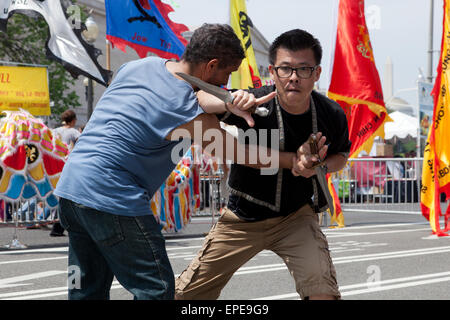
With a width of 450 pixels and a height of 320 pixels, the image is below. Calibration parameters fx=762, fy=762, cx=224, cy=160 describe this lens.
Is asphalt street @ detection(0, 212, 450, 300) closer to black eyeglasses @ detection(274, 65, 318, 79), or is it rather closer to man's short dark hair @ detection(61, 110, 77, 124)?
man's short dark hair @ detection(61, 110, 77, 124)

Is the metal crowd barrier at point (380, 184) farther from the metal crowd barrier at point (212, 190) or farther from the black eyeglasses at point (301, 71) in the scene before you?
the black eyeglasses at point (301, 71)

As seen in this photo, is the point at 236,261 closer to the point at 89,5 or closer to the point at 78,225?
the point at 78,225

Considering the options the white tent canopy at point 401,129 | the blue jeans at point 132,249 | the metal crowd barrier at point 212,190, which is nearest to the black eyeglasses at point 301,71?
the blue jeans at point 132,249

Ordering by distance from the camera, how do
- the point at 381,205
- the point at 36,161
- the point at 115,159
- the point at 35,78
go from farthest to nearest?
the point at 381,205 < the point at 35,78 < the point at 36,161 < the point at 115,159

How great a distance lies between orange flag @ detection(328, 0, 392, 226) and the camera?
44.1 ft

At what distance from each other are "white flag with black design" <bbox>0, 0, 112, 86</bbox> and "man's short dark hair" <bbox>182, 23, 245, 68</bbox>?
329 inches

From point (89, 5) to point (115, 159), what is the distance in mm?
45545

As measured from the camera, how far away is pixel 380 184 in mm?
18188

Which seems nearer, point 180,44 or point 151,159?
point 151,159

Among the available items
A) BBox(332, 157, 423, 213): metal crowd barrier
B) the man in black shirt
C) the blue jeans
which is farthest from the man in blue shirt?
BBox(332, 157, 423, 213): metal crowd barrier

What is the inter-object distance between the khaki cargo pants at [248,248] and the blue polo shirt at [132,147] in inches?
33.9

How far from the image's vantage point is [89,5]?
155ft

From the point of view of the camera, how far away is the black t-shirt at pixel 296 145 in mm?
4133

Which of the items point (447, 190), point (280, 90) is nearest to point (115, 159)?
point (280, 90)
